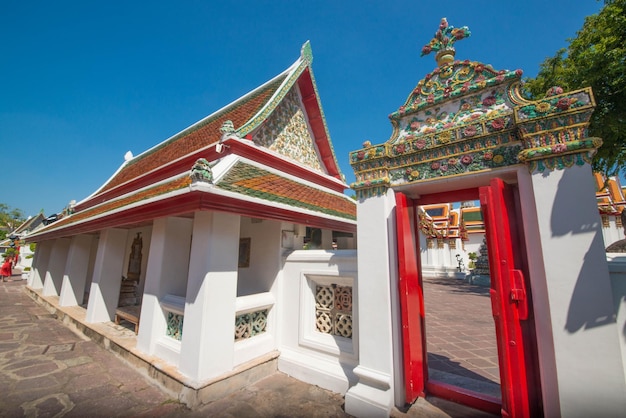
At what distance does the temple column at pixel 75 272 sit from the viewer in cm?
759

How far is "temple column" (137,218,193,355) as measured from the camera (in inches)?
161

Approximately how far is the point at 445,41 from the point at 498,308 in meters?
2.90

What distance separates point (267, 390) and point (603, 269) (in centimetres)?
353

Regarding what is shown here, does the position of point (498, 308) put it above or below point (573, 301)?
below

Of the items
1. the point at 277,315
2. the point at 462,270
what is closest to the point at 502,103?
the point at 277,315

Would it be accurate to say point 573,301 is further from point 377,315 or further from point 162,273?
point 162,273

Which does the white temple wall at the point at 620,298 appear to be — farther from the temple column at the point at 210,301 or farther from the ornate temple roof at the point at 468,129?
the temple column at the point at 210,301

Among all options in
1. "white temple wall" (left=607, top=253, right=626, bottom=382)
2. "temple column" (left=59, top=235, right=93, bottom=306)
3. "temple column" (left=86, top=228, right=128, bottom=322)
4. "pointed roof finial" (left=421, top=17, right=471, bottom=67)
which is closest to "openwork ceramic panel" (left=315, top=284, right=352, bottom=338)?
"white temple wall" (left=607, top=253, right=626, bottom=382)

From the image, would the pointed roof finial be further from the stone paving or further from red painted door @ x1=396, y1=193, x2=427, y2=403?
the stone paving

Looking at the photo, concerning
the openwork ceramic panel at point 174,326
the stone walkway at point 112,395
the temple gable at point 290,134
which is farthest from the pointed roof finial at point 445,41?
the openwork ceramic panel at point 174,326

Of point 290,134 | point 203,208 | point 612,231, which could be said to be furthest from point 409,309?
point 612,231

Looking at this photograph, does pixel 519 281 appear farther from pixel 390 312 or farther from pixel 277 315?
pixel 277 315

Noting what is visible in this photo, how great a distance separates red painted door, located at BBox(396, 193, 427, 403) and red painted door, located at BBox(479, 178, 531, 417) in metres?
0.76

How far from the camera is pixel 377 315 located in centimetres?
290
